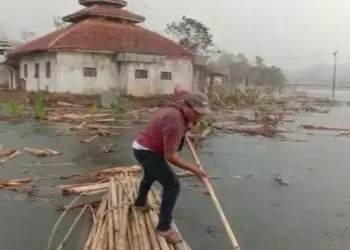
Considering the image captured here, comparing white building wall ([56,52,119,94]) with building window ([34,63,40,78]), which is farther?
building window ([34,63,40,78])

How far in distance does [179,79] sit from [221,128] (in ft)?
44.0

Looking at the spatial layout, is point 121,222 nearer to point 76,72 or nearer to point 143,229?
point 143,229

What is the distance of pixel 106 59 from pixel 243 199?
2260cm

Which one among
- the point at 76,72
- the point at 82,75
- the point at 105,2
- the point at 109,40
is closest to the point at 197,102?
the point at 76,72

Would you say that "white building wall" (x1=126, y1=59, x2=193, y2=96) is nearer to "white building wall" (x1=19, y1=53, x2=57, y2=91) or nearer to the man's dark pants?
"white building wall" (x1=19, y1=53, x2=57, y2=91)

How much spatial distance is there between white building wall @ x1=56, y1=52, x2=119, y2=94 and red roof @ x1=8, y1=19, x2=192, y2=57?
0.53 meters

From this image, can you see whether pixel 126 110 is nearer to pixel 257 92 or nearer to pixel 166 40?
pixel 166 40

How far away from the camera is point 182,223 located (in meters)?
6.62

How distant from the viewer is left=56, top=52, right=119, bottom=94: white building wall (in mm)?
28125

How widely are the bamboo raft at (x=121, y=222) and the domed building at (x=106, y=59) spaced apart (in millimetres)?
21762

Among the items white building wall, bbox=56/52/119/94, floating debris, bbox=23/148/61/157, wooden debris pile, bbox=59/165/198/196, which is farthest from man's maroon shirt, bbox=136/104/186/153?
white building wall, bbox=56/52/119/94

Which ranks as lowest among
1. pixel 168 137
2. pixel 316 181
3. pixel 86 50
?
pixel 316 181

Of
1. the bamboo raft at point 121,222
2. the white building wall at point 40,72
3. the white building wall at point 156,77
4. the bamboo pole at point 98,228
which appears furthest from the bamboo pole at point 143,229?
the white building wall at point 40,72

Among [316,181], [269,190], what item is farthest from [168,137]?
[316,181]
